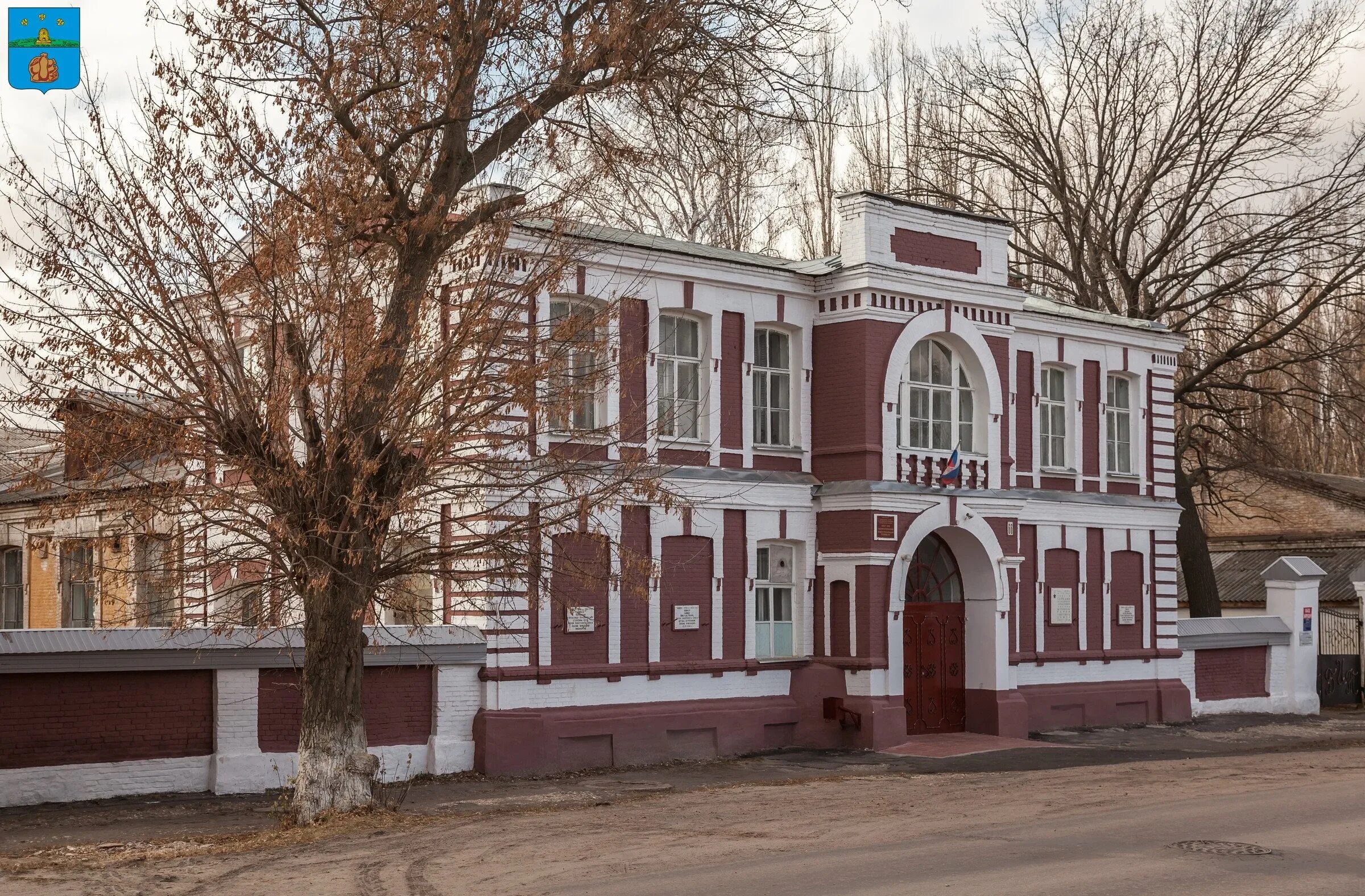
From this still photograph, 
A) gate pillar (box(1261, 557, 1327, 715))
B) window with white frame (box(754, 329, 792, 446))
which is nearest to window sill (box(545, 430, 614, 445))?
window with white frame (box(754, 329, 792, 446))

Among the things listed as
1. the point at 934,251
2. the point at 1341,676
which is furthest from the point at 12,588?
the point at 1341,676

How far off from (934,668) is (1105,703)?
4.12 m

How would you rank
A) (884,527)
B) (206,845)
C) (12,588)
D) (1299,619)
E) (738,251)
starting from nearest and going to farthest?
(206,845), (884,527), (738,251), (12,588), (1299,619)

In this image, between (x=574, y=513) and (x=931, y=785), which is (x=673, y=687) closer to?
(x=931, y=785)

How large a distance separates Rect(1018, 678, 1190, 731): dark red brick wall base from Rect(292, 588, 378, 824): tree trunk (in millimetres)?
13336

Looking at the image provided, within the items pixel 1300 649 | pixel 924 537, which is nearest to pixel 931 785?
pixel 924 537

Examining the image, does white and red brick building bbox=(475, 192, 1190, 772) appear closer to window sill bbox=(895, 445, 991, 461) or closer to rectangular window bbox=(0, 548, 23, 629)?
window sill bbox=(895, 445, 991, 461)

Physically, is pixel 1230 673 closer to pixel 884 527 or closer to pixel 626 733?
pixel 884 527

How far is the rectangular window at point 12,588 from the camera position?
93.2 ft

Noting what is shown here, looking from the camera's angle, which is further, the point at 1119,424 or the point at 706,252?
the point at 1119,424

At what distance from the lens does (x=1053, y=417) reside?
26625 mm

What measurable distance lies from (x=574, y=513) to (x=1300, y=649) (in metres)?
19.7

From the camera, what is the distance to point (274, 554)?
1385 cm

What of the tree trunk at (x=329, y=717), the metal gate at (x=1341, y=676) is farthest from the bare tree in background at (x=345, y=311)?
the metal gate at (x=1341, y=676)
